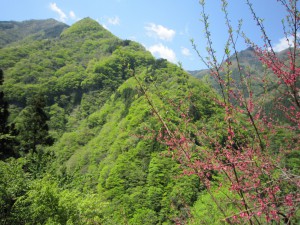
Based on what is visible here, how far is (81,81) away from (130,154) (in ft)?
161

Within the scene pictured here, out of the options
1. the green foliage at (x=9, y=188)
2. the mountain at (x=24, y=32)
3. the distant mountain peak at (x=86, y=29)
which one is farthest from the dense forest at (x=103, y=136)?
the mountain at (x=24, y=32)

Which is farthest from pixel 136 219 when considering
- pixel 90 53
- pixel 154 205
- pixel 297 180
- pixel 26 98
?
pixel 90 53

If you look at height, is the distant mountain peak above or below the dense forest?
above

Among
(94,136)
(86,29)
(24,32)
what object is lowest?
(94,136)

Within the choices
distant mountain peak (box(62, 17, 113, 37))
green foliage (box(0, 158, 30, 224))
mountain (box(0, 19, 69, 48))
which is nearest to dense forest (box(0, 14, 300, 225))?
green foliage (box(0, 158, 30, 224))

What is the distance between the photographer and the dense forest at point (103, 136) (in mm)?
4465

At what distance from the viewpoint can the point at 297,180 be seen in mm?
2379

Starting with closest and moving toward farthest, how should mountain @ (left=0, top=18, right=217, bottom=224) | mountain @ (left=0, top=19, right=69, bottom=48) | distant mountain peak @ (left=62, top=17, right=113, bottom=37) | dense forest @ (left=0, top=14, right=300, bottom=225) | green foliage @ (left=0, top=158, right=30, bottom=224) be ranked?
dense forest @ (left=0, top=14, right=300, bottom=225), green foliage @ (left=0, top=158, right=30, bottom=224), mountain @ (left=0, top=18, right=217, bottom=224), distant mountain peak @ (left=62, top=17, right=113, bottom=37), mountain @ (left=0, top=19, right=69, bottom=48)

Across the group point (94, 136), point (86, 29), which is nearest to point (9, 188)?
point (94, 136)

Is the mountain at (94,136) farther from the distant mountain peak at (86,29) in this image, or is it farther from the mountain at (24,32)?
the mountain at (24,32)

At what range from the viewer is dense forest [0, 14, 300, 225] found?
176 inches

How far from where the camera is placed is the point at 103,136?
60.3 m

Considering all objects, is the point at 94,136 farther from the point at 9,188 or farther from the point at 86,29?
the point at 86,29

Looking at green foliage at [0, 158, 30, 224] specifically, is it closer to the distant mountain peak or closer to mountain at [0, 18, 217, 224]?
mountain at [0, 18, 217, 224]
